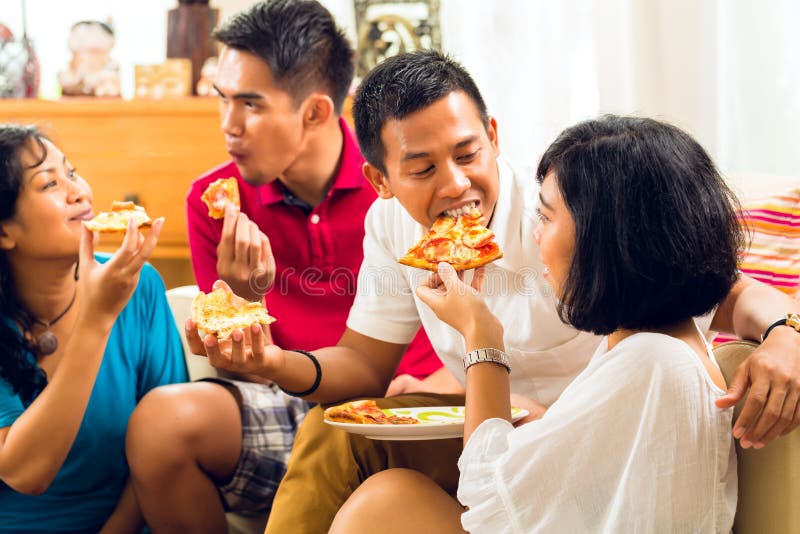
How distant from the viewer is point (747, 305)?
1.79 meters

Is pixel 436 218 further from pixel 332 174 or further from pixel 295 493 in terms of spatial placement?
pixel 332 174

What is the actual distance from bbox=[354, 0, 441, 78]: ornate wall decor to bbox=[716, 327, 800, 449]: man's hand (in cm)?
237

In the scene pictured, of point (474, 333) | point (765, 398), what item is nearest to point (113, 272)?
point (474, 333)

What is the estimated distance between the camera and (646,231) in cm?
151

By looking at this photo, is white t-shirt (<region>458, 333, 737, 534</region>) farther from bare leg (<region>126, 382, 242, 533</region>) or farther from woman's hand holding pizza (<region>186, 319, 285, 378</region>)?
bare leg (<region>126, 382, 242, 533</region>)

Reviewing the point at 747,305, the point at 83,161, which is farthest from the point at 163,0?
the point at 747,305

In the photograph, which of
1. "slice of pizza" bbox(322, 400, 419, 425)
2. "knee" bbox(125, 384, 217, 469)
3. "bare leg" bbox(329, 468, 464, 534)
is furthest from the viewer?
"knee" bbox(125, 384, 217, 469)

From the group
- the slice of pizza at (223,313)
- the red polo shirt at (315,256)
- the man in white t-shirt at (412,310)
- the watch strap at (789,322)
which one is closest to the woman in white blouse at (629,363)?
the watch strap at (789,322)

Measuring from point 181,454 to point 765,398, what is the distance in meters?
1.40

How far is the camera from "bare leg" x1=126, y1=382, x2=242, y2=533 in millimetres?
2344

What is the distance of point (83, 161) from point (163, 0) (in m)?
1.09

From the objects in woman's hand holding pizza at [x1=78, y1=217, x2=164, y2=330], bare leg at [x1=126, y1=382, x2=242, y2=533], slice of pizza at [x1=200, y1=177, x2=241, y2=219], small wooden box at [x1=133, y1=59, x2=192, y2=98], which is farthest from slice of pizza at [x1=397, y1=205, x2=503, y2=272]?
small wooden box at [x1=133, y1=59, x2=192, y2=98]

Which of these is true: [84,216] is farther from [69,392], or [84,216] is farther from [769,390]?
[769,390]

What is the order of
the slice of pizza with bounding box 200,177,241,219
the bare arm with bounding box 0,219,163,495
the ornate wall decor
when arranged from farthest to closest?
the ornate wall decor, the slice of pizza with bounding box 200,177,241,219, the bare arm with bounding box 0,219,163,495
